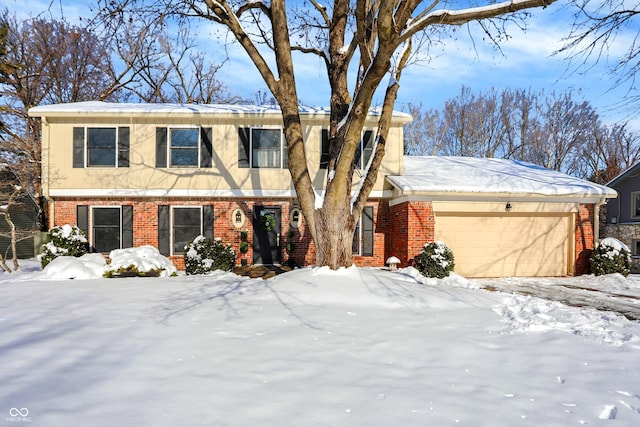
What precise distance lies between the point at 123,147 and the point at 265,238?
544 centimetres

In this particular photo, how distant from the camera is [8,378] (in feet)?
9.84

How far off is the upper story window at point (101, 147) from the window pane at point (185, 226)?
7.65 ft

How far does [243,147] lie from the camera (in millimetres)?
12406

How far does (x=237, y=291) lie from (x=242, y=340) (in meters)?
2.49

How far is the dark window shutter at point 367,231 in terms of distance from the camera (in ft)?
41.1

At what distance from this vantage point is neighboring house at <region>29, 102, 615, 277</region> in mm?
11773

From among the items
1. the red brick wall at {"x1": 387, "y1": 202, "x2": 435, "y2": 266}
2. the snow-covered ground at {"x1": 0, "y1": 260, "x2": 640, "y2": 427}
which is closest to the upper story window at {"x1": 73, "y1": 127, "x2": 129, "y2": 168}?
the snow-covered ground at {"x1": 0, "y1": 260, "x2": 640, "y2": 427}

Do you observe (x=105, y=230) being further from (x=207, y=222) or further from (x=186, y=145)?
(x=186, y=145)

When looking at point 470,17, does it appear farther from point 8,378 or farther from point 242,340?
point 8,378

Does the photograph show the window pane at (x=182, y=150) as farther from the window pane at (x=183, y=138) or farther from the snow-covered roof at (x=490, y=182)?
the snow-covered roof at (x=490, y=182)

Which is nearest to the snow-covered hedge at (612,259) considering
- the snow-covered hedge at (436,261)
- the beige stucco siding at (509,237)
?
the beige stucco siding at (509,237)

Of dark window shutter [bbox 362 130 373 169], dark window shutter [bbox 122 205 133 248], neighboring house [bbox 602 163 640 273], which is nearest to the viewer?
dark window shutter [bbox 122 205 133 248]

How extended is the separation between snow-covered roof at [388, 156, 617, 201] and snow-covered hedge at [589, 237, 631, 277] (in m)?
1.56

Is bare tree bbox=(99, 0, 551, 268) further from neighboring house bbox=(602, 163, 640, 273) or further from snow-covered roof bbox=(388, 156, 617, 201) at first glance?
neighboring house bbox=(602, 163, 640, 273)
